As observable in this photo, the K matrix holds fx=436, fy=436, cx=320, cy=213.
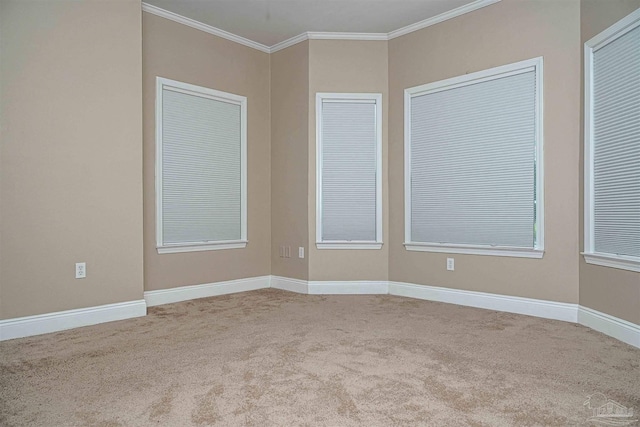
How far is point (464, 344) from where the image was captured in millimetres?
3119

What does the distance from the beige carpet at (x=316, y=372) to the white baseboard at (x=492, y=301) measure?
16 centimetres

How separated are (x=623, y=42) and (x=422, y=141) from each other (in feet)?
6.60

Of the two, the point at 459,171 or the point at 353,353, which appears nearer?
the point at 353,353

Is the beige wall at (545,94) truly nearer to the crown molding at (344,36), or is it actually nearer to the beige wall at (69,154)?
the crown molding at (344,36)

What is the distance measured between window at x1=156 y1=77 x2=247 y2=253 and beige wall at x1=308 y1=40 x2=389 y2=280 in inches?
38.9

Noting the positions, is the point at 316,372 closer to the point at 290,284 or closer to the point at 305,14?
the point at 290,284

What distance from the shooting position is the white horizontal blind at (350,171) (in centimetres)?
514

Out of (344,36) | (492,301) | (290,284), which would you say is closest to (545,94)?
(492,301)

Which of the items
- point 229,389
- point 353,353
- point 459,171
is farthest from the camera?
point 459,171

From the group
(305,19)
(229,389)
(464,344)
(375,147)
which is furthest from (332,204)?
(229,389)

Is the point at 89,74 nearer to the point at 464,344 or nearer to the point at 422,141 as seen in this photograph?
the point at 422,141

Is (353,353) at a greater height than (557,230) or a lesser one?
lesser

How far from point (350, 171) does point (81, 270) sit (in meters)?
2.96

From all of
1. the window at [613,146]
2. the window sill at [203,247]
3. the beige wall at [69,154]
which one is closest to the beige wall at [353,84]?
the window sill at [203,247]
